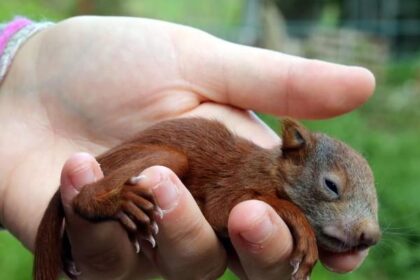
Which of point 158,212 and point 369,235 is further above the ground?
point 158,212

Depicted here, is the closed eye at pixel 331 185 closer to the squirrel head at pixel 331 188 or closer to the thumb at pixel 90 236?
the squirrel head at pixel 331 188

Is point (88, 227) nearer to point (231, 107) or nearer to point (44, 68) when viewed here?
point (231, 107)

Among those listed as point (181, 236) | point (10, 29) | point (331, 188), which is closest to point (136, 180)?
point (181, 236)

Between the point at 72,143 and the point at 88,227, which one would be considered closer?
the point at 88,227

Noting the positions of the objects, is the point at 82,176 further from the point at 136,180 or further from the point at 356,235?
the point at 356,235

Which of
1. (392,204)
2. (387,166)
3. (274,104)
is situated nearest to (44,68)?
(274,104)

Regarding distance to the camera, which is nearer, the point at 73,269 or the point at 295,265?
the point at 295,265
